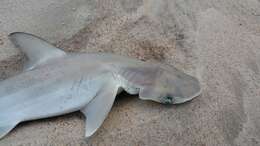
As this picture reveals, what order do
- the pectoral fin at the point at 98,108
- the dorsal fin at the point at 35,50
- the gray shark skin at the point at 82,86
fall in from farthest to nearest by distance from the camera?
1. the dorsal fin at the point at 35,50
2. the gray shark skin at the point at 82,86
3. the pectoral fin at the point at 98,108

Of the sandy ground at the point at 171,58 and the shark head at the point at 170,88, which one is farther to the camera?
the shark head at the point at 170,88

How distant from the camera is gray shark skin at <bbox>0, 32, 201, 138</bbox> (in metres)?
2.12

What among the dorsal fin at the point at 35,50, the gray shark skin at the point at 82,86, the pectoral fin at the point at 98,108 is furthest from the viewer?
the dorsal fin at the point at 35,50

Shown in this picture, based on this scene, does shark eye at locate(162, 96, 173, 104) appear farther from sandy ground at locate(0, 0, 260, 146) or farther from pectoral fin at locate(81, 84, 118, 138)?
pectoral fin at locate(81, 84, 118, 138)

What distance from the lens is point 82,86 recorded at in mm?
2207

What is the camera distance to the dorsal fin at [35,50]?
93.9 inches

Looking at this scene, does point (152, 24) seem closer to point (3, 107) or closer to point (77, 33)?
point (77, 33)

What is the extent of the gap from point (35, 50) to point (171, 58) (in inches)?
37.5

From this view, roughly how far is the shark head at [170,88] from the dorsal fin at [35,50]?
63 cm

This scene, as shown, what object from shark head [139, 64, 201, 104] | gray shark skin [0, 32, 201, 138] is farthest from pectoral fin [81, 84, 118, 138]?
shark head [139, 64, 201, 104]

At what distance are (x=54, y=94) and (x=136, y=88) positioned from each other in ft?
1.63

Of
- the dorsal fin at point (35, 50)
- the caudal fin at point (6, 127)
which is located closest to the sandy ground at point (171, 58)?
the caudal fin at point (6, 127)

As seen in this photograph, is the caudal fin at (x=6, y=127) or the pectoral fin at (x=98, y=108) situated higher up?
the pectoral fin at (x=98, y=108)

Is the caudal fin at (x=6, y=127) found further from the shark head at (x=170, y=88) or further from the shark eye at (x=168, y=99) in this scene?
the shark eye at (x=168, y=99)
